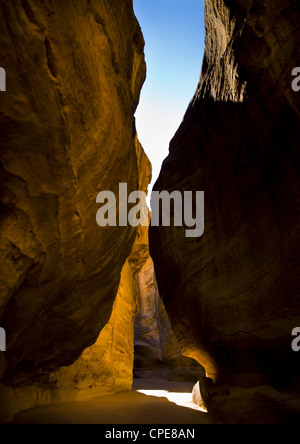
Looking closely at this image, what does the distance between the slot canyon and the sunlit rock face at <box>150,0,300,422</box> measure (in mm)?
32

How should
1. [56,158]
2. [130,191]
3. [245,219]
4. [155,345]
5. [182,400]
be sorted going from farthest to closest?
[155,345] → [182,400] → [245,219] → [130,191] → [56,158]

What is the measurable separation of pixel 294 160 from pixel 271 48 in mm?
2680

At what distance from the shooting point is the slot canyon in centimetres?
352

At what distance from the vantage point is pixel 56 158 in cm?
382

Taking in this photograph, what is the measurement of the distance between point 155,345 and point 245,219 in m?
25.7

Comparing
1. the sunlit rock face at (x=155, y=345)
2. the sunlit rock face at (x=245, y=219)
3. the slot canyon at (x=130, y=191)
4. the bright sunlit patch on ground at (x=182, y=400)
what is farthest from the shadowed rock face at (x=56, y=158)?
the sunlit rock face at (x=155, y=345)

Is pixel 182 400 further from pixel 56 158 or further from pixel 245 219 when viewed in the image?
pixel 56 158

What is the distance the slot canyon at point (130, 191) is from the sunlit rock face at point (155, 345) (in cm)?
1563

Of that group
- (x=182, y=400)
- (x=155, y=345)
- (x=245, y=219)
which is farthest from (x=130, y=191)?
(x=155, y=345)

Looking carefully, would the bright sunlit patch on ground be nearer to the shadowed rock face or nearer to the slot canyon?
the slot canyon

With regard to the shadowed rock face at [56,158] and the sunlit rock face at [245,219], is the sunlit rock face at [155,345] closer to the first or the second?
the sunlit rock face at [245,219]

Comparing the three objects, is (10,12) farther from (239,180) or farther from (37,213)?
(239,180)

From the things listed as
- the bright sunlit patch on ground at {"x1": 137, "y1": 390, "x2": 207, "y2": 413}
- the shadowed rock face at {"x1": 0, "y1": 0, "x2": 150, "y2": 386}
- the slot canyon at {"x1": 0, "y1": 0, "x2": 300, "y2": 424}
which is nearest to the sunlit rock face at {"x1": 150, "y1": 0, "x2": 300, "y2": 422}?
the slot canyon at {"x1": 0, "y1": 0, "x2": 300, "y2": 424}

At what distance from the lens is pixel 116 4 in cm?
489
